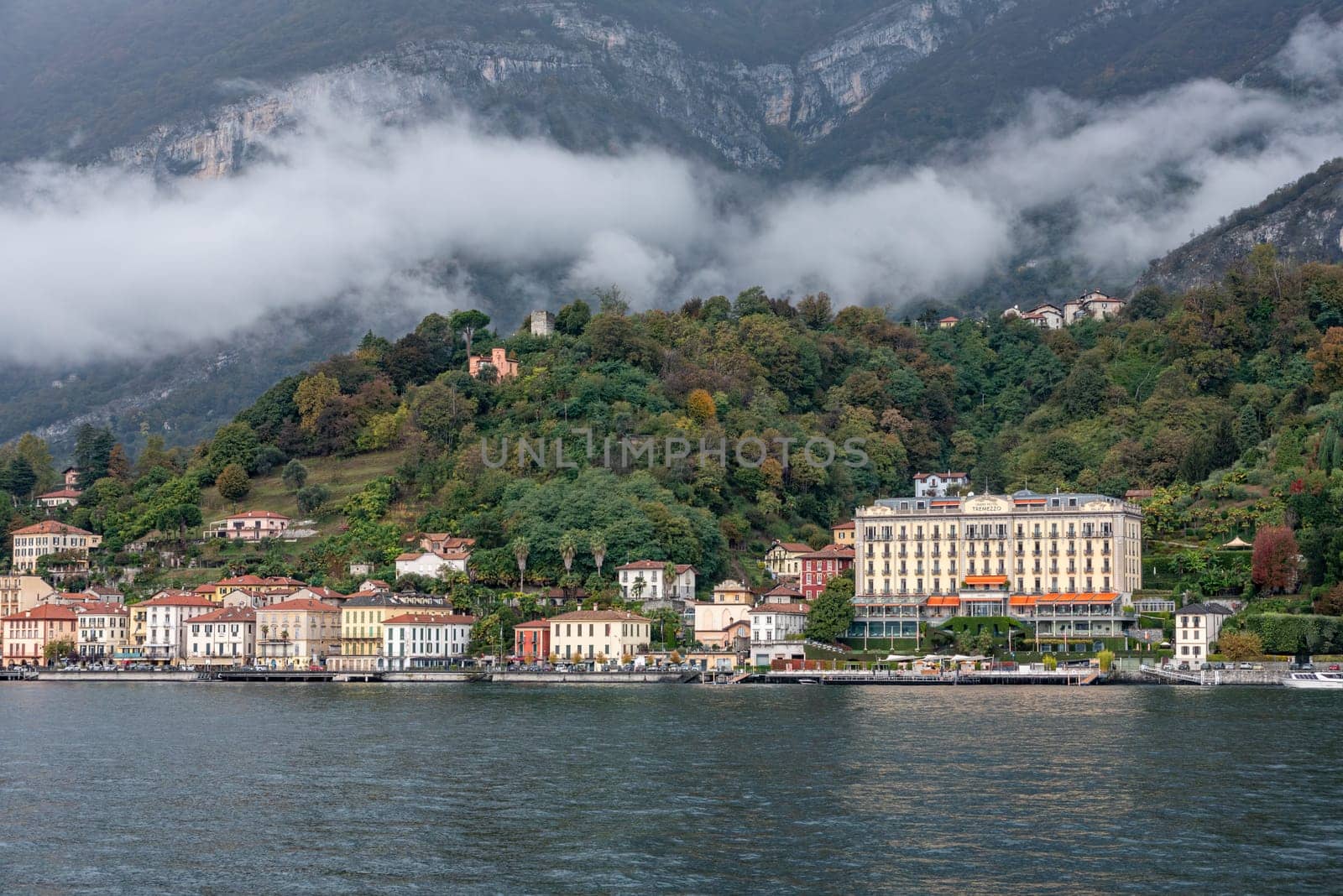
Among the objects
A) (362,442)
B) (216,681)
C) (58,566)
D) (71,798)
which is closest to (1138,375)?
(362,442)

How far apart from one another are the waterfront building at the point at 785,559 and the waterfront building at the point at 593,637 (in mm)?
18892

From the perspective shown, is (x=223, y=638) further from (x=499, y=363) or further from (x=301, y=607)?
(x=499, y=363)

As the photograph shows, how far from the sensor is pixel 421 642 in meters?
120

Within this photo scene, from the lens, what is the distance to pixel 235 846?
44938 millimetres

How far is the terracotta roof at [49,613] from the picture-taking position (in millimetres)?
134250

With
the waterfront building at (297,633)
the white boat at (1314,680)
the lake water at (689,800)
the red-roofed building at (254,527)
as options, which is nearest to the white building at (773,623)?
the lake water at (689,800)

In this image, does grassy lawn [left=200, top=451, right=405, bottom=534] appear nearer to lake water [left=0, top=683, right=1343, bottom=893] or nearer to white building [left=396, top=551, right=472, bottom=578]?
white building [left=396, top=551, right=472, bottom=578]

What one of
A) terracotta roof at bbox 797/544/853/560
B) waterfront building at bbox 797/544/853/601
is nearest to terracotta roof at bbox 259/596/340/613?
waterfront building at bbox 797/544/853/601

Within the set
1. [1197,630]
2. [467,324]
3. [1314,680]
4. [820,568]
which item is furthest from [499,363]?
[1314,680]

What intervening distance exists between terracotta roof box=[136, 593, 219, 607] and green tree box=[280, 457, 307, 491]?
1972cm

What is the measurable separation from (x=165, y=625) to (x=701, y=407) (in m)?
47.6

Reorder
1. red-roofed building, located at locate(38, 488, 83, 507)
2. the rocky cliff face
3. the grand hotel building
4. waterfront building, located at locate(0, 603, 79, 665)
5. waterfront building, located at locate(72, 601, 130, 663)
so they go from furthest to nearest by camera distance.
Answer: the rocky cliff face, red-roofed building, located at locate(38, 488, 83, 507), waterfront building, located at locate(0, 603, 79, 665), waterfront building, located at locate(72, 601, 130, 663), the grand hotel building

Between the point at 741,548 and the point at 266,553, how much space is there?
39.1 m

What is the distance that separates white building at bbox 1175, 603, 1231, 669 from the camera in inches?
3981
